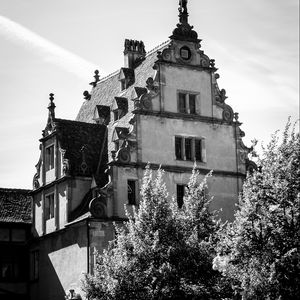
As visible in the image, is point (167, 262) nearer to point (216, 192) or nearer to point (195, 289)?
point (195, 289)

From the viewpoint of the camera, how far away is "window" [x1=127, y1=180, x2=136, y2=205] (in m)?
54.6

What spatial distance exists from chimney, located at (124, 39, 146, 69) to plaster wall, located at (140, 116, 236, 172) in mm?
7459

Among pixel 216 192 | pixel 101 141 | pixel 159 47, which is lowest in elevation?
pixel 216 192

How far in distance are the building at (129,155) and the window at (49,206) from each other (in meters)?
0.06

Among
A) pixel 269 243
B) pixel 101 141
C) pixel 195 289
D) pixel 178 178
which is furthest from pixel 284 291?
pixel 101 141

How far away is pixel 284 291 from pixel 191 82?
22.7 m

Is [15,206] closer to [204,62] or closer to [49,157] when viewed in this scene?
[49,157]

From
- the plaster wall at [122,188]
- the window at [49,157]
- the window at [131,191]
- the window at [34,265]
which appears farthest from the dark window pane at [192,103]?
the window at [34,265]

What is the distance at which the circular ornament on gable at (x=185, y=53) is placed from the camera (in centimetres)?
5772

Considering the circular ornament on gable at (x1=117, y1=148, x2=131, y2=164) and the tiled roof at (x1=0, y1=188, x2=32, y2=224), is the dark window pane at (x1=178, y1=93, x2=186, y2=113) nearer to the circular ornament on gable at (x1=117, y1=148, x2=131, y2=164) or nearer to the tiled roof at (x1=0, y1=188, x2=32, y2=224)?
the circular ornament on gable at (x1=117, y1=148, x2=131, y2=164)

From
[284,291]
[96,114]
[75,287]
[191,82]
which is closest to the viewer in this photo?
[284,291]

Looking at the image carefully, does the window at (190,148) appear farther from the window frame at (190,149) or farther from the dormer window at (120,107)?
the dormer window at (120,107)

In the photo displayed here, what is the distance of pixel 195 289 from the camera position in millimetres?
44250

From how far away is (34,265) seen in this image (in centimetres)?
6000
